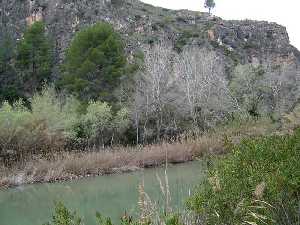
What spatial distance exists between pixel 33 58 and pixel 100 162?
28.8 m

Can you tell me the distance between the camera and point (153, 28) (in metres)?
70.0

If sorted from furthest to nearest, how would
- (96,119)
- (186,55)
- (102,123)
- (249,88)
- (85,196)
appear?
(186,55) → (249,88) → (102,123) → (96,119) → (85,196)

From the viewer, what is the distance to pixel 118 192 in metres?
20.7

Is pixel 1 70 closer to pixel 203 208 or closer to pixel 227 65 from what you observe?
pixel 227 65

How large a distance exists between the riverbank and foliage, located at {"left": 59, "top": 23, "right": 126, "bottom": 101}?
12860 millimetres

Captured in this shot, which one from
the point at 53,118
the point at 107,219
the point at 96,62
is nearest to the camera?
the point at 107,219

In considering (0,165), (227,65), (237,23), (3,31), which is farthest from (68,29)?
(0,165)

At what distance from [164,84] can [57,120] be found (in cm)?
951

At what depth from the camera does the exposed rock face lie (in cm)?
6562

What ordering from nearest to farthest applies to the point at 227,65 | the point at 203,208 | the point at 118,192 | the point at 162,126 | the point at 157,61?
1. the point at 203,208
2. the point at 118,192
3. the point at 162,126
4. the point at 157,61
5. the point at 227,65

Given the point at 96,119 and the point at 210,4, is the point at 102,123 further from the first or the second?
the point at 210,4

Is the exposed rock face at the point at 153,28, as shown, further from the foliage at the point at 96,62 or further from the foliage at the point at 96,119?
the foliage at the point at 96,119

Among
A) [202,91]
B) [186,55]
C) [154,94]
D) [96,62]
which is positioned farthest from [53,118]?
[186,55]

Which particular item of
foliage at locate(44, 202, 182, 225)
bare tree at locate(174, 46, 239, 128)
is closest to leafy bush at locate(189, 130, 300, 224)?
foliage at locate(44, 202, 182, 225)
